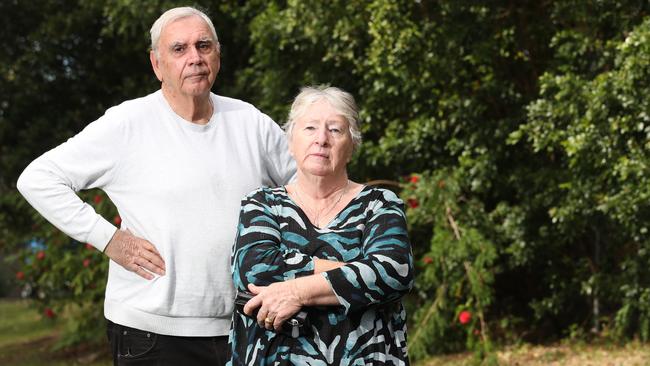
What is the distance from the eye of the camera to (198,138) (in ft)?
10.4

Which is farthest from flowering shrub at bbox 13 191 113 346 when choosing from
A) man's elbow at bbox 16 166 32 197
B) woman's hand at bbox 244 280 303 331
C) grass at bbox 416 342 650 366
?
woman's hand at bbox 244 280 303 331

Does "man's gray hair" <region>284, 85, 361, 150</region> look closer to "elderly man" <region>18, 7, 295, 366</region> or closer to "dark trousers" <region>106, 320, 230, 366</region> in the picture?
"elderly man" <region>18, 7, 295, 366</region>

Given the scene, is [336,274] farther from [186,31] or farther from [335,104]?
[186,31]

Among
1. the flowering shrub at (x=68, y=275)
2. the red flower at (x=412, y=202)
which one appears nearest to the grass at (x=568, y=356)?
the red flower at (x=412, y=202)

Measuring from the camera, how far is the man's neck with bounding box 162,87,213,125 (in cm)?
320

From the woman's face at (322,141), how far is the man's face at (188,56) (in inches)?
15.4

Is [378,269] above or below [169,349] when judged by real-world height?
above

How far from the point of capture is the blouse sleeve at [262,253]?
2.82 meters

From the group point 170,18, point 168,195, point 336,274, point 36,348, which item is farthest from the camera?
point 36,348

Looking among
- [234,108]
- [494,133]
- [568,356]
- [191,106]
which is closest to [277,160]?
[234,108]

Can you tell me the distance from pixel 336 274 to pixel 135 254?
72cm

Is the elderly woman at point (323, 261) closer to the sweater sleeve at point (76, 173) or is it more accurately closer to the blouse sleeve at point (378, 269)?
the blouse sleeve at point (378, 269)

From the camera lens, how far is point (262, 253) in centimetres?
282

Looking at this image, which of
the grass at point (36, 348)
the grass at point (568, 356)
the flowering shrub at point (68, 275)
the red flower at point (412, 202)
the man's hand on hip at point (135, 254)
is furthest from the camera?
the grass at point (36, 348)
